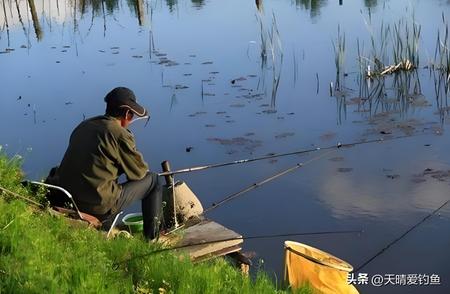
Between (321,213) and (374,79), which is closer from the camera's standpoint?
(321,213)

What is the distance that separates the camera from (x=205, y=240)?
494cm

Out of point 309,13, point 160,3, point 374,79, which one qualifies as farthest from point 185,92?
point 160,3

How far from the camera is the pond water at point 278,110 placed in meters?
6.38

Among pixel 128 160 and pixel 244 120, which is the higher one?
pixel 128 160

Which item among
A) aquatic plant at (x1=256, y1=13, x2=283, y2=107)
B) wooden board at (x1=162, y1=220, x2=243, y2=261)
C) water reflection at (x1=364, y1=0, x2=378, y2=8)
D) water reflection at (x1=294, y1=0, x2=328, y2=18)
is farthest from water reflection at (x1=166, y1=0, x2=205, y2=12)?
wooden board at (x1=162, y1=220, x2=243, y2=261)

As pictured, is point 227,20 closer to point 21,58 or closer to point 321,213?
point 21,58

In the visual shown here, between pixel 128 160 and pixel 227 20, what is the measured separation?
13.4 metres

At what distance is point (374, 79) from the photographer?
11.3 meters

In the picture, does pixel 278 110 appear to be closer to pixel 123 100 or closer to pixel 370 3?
pixel 123 100

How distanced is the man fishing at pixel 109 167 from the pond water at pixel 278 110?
3.84ft

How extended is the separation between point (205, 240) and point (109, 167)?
2.97 feet

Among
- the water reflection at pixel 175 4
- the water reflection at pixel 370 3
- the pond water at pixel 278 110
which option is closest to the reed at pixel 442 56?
the pond water at pixel 278 110

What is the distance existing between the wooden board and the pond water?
450 mm

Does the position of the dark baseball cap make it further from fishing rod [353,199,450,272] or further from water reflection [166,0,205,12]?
water reflection [166,0,205,12]
